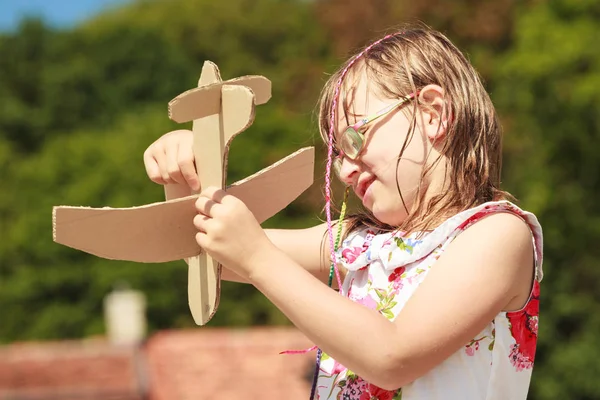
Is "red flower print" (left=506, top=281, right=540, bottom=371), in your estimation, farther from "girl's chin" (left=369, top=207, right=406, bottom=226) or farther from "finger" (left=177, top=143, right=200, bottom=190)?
"finger" (left=177, top=143, right=200, bottom=190)

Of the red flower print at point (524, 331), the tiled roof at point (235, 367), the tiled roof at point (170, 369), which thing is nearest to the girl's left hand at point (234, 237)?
the red flower print at point (524, 331)

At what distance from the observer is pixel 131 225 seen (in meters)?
1.54

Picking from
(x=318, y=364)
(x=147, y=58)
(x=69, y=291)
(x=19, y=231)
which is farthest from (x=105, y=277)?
(x=318, y=364)

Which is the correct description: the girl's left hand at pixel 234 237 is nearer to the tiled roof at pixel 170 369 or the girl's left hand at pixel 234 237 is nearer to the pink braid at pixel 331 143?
the pink braid at pixel 331 143

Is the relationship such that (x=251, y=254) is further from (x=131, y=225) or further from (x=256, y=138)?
(x=256, y=138)

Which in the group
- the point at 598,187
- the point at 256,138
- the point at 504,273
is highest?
the point at 504,273

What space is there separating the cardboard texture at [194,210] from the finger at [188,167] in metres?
0.02

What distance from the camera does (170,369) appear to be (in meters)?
8.84

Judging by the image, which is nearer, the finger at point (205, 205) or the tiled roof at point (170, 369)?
the finger at point (205, 205)

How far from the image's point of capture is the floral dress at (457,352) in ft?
4.89

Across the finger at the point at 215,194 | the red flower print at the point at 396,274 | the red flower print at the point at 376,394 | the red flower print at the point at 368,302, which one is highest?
the finger at the point at 215,194

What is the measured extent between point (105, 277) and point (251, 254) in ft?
44.9

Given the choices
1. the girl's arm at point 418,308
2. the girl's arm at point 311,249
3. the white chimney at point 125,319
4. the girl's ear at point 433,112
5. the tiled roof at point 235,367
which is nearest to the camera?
the girl's arm at point 418,308

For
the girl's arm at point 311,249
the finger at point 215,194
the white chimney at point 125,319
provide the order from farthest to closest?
the white chimney at point 125,319
the girl's arm at point 311,249
the finger at point 215,194
